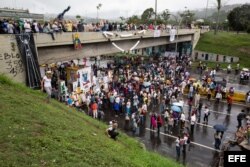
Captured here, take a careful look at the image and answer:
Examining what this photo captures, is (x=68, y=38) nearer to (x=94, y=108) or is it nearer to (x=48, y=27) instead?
(x=48, y=27)

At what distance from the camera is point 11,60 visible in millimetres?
17266

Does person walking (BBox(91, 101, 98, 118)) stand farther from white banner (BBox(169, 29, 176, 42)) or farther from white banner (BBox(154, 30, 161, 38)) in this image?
white banner (BBox(169, 29, 176, 42))

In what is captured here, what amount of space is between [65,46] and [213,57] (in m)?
34.8

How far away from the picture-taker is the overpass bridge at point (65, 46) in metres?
17.2

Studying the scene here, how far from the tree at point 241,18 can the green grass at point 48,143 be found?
57671 millimetres

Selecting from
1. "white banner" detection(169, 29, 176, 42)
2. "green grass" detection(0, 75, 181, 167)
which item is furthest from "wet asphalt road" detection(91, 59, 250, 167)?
"white banner" detection(169, 29, 176, 42)

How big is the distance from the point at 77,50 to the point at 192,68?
24628mm

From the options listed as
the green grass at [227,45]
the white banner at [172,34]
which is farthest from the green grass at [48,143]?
the green grass at [227,45]

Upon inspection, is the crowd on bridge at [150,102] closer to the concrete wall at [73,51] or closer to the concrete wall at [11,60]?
the concrete wall at [73,51]

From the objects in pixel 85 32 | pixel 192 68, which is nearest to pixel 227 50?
pixel 192 68

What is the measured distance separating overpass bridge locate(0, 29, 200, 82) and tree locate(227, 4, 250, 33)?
28.4 metres

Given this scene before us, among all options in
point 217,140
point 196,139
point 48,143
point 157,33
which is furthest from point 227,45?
point 48,143

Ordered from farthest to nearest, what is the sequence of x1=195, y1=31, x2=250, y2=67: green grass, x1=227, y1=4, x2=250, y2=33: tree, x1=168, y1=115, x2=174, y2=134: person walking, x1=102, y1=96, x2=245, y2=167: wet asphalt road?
x1=227, y1=4, x2=250, y2=33: tree < x1=195, y1=31, x2=250, y2=67: green grass < x1=168, y1=115, x2=174, y2=134: person walking < x1=102, y1=96, x2=245, y2=167: wet asphalt road

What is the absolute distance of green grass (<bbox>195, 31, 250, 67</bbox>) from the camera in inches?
1961
